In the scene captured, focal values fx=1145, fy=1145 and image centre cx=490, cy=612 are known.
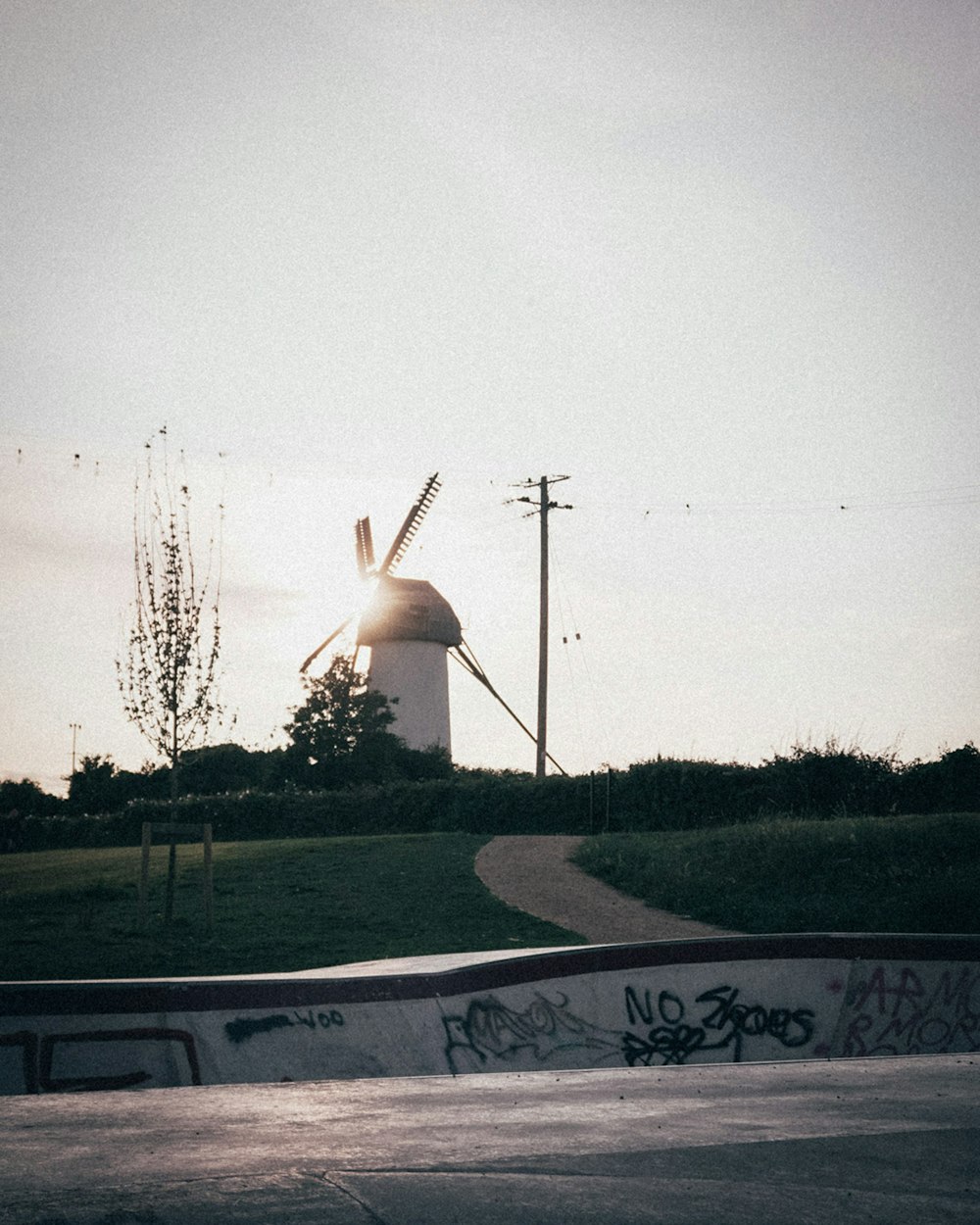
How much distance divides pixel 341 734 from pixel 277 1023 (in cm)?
3648

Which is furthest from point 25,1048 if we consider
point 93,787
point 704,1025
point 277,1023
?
point 93,787

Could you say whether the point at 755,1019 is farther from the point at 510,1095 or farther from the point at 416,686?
the point at 416,686

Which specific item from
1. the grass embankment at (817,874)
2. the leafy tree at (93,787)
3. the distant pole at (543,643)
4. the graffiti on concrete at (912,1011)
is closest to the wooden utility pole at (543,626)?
the distant pole at (543,643)

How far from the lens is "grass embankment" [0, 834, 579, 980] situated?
15977 mm

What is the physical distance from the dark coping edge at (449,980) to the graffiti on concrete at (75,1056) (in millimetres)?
161

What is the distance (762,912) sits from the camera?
19.5 metres

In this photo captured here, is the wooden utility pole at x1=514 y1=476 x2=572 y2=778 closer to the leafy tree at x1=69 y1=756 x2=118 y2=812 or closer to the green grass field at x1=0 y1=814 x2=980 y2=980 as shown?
the green grass field at x1=0 y1=814 x2=980 y2=980

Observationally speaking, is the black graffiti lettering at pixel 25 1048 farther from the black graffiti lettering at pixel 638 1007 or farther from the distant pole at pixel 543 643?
the distant pole at pixel 543 643

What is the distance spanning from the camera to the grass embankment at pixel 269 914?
52.4 feet

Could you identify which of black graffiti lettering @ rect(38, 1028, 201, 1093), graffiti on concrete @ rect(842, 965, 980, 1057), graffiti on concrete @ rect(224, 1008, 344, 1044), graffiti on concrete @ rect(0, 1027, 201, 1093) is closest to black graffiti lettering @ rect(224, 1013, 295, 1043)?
graffiti on concrete @ rect(224, 1008, 344, 1044)

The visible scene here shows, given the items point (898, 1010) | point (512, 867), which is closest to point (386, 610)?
point (512, 867)

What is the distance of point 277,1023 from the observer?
30.2ft

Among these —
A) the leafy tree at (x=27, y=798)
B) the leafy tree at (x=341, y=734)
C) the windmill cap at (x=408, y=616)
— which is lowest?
the leafy tree at (x=27, y=798)

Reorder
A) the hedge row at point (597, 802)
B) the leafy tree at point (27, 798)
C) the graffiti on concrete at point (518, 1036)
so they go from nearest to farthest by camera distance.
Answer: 1. the graffiti on concrete at point (518, 1036)
2. the hedge row at point (597, 802)
3. the leafy tree at point (27, 798)
